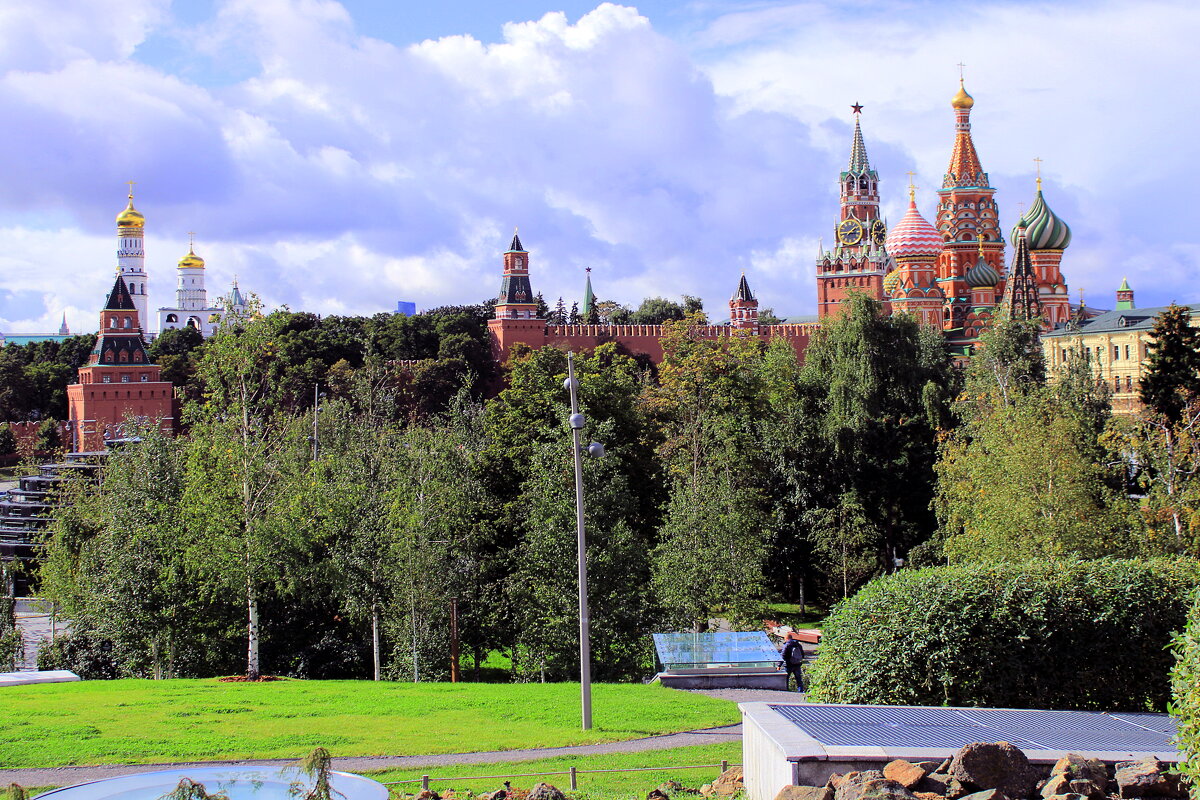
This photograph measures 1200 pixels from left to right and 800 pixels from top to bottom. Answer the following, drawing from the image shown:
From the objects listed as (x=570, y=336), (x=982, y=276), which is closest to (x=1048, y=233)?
(x=982, y=276)

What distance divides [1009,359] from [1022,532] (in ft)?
45.9

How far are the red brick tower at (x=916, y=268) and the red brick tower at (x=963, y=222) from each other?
909mm

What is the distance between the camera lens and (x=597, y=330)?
80.4 metres

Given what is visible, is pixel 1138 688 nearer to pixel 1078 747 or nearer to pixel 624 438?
pixel 1078 747

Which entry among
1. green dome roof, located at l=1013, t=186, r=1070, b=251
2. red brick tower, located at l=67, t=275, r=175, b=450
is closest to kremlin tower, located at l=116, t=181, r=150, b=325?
red brick tower, located at l=67, t=275, r=175, b=450

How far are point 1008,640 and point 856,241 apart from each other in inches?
3901

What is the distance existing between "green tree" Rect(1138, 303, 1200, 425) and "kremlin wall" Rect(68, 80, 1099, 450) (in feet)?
83.7

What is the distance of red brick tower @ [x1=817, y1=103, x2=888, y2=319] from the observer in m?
107

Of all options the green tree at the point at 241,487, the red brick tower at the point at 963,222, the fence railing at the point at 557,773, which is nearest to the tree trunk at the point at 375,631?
the green tree at the point at 241,487

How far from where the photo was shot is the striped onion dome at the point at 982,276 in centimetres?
8775

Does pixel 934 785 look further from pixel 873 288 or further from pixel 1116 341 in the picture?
pixel 873 288

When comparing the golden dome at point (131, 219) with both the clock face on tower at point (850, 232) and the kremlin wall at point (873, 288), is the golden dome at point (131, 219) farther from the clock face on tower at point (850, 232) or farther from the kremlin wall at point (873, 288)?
the clock face on tower at point (850, 232)

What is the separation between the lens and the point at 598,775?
1307cm

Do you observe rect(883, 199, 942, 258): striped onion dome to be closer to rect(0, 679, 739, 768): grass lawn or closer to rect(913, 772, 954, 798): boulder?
rect(0, 679, 739, 768): grass lawn
